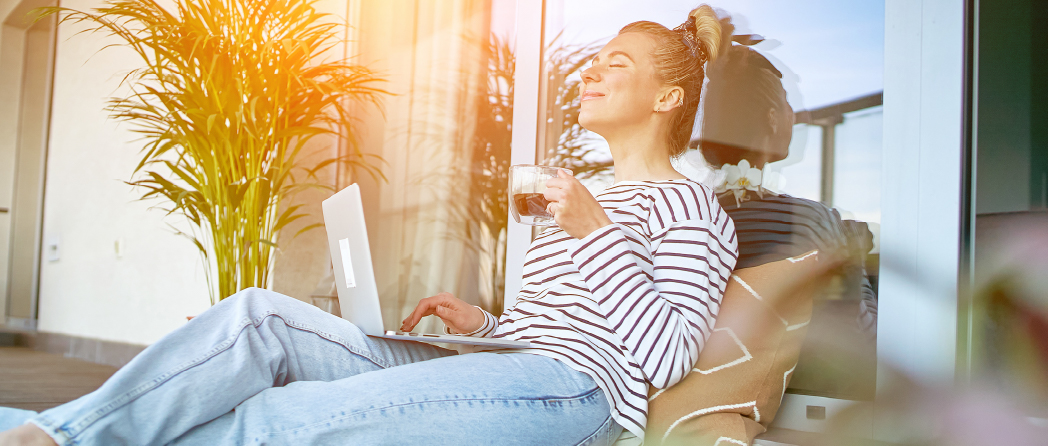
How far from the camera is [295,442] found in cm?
93

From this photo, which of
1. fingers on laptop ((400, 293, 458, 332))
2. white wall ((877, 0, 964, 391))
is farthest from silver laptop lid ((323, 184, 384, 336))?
white wall ((877, 0, 964, 391))

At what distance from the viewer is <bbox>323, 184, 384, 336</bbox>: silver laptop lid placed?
3.77 feet

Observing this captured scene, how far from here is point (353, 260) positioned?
1217 millimetres

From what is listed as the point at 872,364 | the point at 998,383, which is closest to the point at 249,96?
the point at 872,364

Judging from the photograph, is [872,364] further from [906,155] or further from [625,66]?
A: [625,66]

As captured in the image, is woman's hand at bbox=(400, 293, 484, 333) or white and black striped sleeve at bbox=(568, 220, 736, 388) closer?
white and black striped sleeve at bbox=(568, 220, 736, 388)

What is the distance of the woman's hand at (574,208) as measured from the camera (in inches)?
45.1

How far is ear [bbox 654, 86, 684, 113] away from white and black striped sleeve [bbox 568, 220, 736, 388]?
372mm

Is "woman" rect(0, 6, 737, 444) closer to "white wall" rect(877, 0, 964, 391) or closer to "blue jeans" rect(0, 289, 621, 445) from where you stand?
"blue jeans" rect(0, 289, 621, 445)

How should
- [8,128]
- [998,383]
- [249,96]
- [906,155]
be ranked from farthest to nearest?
[8,128] < [249,96] < [906,155] < [998,383]

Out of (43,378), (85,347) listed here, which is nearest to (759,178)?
(43,378)

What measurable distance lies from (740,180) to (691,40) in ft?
1.16

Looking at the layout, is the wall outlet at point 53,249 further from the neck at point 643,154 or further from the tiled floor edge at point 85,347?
the neck at point 643,154

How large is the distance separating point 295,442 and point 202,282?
2.46m
